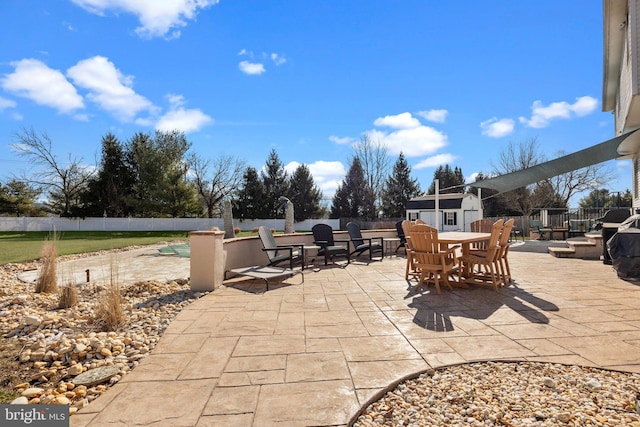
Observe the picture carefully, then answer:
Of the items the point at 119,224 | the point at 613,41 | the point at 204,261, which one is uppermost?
the point at 613,41

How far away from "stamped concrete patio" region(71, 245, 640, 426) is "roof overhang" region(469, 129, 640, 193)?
11.4ft

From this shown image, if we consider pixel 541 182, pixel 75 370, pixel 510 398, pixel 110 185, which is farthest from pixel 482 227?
pixel 110 185

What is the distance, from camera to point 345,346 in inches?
101

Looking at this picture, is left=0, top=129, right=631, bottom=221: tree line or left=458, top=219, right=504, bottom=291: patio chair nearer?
left=458, top=219, right=504, bottom=291: patio chair

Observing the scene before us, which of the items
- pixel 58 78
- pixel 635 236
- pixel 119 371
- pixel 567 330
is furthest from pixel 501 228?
pixel 58 78

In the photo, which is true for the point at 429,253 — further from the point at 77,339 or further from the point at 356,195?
the point at 356,195

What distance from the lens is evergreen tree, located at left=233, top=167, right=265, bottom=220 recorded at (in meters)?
28.4

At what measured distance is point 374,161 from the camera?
30.3m

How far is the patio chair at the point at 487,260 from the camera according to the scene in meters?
4.41

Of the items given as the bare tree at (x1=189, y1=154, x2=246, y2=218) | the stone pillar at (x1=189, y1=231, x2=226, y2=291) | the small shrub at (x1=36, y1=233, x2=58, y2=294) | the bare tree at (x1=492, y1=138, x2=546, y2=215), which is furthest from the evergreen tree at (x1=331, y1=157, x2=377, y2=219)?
the small shrub at (x1=36, y1=233, x2=58, y2=294)

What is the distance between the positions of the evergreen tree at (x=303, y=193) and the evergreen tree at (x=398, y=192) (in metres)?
6.92

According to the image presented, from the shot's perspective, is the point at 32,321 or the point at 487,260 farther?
the point at 487,260

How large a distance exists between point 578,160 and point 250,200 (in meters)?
24.6

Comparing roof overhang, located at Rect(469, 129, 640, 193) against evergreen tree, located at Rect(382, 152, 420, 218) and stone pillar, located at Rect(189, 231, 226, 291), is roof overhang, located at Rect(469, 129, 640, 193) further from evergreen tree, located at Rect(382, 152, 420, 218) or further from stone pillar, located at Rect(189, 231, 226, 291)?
evergreen tree, located at Rect(382, 152, 420, 218)
